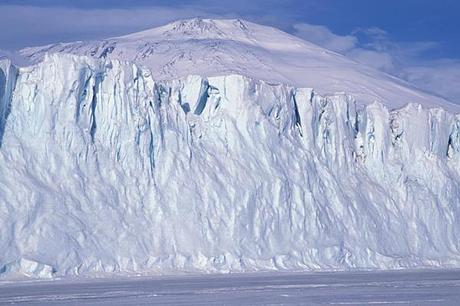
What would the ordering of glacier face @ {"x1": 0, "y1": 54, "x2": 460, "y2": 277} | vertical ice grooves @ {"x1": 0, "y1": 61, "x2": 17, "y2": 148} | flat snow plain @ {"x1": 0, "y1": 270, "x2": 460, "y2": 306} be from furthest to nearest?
vertical ice grooves @ {"x1": 0, "y1": 61, "x2": 17, "y2": 148} < glacier face @ {"x1": 0, "y1": 54, "x2": 460, "y2": 277} < flat snow plain @ {"x1": 0, "y1": 270, "x2": 460, "y2": 306}

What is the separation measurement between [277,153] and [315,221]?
335 centimetres

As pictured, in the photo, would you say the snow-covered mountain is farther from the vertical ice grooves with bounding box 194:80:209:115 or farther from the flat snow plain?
the flat snow plain

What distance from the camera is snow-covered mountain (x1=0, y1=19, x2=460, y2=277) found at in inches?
1451

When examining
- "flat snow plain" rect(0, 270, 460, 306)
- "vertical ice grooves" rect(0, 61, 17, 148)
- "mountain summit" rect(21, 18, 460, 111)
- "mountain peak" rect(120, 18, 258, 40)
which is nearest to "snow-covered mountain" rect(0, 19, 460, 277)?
"vertical ice grooves" rect(0, 61, 17, 148)

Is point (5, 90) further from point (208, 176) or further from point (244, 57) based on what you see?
point (244, 57)

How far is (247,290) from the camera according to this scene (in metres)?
31.0

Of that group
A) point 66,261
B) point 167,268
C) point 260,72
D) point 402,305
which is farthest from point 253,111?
point 260,72

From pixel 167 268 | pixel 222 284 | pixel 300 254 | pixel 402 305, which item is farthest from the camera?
pixel 300 254

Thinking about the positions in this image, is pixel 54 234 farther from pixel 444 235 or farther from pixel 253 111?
pixel 444 235

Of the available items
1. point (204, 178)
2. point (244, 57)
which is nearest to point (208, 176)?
point (204, 178)

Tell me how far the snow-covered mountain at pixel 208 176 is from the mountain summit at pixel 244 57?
79.2 ft

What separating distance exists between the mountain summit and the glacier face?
24399 millimetres

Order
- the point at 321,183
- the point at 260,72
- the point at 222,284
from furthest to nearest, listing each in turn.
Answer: the point at 260,72 < the point at 321,183 < the point at 222,284

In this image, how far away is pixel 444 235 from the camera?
148 ft
